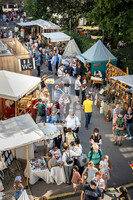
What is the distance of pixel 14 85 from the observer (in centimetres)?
1036

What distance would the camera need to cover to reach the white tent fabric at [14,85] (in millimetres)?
9814

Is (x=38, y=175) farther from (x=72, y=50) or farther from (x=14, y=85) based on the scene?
(x=72, y=50)

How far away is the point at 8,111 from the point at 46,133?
3430 mm

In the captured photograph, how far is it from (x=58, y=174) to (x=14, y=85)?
4.16 meters

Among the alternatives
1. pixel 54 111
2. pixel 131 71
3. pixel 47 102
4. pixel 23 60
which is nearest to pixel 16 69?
pixel 23 60

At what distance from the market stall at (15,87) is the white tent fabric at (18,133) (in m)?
1.46

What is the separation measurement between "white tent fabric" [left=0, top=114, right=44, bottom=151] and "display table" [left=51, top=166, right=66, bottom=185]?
117cm

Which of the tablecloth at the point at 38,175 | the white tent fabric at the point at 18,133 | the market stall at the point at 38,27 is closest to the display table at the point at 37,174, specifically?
the tablecloth at the point at 38,175

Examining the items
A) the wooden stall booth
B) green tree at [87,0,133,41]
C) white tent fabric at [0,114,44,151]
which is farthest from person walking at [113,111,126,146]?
green tree at [87,0,133,41]

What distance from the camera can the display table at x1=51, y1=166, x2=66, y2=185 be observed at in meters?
8.02

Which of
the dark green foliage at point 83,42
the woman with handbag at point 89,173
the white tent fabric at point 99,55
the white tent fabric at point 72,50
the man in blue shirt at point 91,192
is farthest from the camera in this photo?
the white tent fabric at point 72,50

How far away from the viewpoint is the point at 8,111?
1100 centimetres

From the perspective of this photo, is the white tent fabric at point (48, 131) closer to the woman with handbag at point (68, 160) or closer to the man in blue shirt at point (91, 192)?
the woman with handbag at point (68, 160)

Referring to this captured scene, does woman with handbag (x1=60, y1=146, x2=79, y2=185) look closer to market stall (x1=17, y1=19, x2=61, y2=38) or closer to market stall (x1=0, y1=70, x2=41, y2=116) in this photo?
market stall (x1=0, y1=70, x2=41, y2=116)
